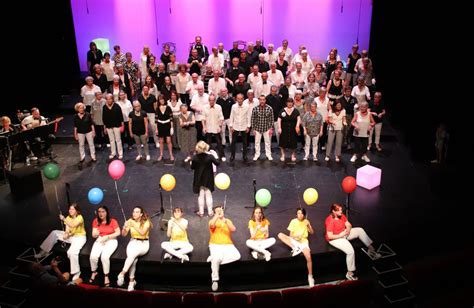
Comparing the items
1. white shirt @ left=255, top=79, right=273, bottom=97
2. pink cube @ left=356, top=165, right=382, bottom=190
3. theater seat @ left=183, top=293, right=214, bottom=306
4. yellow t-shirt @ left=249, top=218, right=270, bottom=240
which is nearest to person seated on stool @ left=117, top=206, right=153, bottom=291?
theater seat @ left=183, top=293, right=214, bottom=306

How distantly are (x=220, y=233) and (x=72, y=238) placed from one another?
87.2 inches

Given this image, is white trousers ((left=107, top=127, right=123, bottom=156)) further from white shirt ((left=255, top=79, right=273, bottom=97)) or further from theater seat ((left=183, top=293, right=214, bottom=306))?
theater seat ((left=183, top=293, right=214, bottom=306))

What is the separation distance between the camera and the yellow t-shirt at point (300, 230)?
25.4 ft

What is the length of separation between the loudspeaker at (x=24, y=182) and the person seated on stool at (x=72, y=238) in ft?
6.33

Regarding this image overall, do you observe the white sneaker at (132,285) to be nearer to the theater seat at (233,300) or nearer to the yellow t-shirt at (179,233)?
the yellow t-shirt at (179,233)

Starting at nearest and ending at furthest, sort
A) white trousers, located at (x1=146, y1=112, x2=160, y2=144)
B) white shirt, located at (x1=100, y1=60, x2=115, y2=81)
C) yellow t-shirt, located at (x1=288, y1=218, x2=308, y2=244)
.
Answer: yellow t-shirt, located at (x1=288, y1=218, x2=308, y2=244) → white trousers, located at (x1=146, y1=112, x2=160, y2=144) → white shirt, located at (x1=100, y1=60, x2=115, y2=81)

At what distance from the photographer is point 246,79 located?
40.1 ft

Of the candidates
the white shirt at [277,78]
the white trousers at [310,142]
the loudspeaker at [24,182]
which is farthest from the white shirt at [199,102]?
the loudspeaker at [24,182]

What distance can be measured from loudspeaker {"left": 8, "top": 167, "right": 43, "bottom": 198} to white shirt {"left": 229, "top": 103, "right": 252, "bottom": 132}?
3.77 meters

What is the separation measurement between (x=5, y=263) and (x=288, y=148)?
18.3ft

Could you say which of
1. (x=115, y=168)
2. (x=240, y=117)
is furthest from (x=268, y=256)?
(x=240, y=117)

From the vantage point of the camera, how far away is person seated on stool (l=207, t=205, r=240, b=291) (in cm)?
751

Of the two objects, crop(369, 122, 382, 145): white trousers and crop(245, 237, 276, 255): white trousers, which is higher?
crop(369, 122, 382, 145): white trousers

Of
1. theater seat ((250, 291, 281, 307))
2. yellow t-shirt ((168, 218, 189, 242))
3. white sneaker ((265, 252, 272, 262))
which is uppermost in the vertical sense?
yellow t-shirt ((168, 218, 189, 242))
